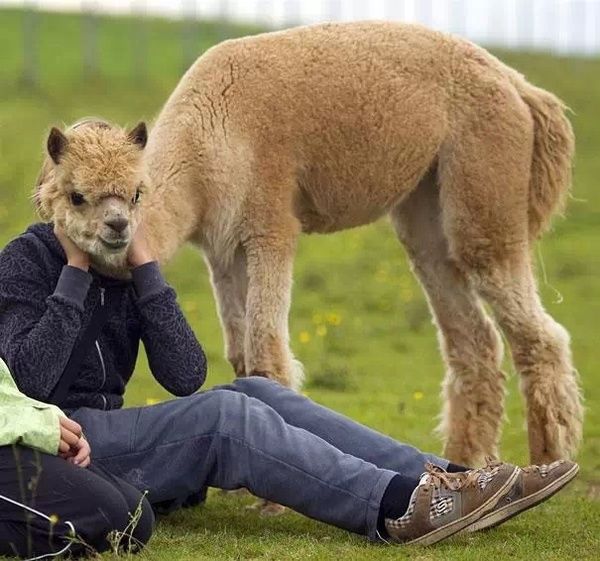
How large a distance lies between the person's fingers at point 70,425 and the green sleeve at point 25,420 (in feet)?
0.15

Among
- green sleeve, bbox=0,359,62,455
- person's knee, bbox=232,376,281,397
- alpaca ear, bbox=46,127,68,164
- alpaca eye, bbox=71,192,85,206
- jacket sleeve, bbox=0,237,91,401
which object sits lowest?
person's knee, bbox=232,376,281,397

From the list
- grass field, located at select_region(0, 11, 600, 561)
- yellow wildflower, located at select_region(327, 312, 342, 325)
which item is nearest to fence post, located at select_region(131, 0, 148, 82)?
grass field, located at select_region(0, 11, 600, 561)

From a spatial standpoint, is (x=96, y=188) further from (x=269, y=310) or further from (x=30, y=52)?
(x=30, y=52)

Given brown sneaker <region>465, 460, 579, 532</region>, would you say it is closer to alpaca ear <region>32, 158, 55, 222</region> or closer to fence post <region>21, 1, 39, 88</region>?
alpaca ear <region>32, 158, 55, 222</region>

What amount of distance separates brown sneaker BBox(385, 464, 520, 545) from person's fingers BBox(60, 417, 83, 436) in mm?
1052

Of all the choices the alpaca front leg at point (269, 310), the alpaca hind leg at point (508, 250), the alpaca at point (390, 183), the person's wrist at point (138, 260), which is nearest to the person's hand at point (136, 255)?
the person's wrist at point (138, 260)

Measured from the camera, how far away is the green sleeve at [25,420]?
12.9 feet

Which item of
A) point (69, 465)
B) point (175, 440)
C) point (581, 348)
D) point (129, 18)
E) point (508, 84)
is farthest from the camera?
point (129, 18)

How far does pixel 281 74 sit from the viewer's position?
19.6 ft

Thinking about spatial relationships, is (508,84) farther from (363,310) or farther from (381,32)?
(363,310)

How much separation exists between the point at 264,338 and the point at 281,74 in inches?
49.4

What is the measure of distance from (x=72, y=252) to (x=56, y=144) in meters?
0.38

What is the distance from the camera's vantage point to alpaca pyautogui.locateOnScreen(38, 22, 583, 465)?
18.6 ft

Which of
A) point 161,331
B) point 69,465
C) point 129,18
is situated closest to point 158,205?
point 161,331
